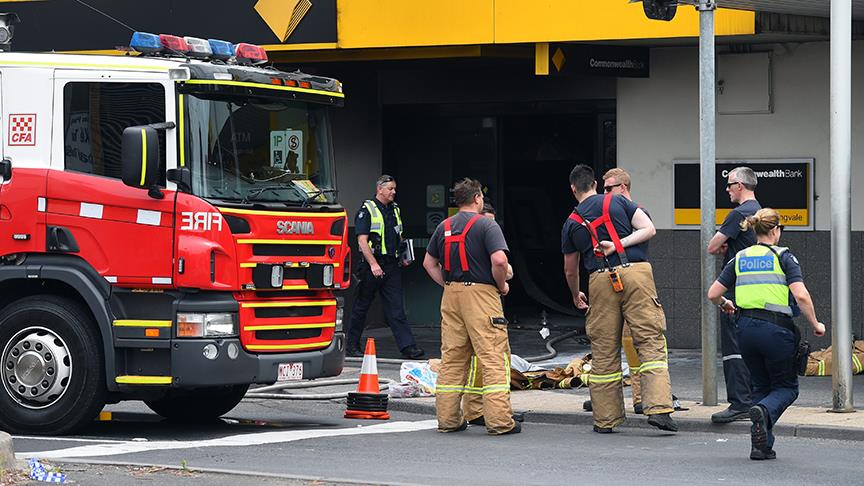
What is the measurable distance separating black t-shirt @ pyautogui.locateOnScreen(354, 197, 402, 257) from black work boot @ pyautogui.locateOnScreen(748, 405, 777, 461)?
715cm

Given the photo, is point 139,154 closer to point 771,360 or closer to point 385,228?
point 771,360

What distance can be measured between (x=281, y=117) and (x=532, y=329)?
26.5 ft

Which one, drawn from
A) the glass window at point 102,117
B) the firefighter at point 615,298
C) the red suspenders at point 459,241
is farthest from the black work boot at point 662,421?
the glass window at point 102,117

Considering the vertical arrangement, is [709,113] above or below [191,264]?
above

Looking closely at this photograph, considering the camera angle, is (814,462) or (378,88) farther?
(378,88)

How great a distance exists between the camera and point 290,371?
11.4 meters

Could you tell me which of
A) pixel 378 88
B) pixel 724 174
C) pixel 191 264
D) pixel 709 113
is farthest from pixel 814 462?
pixel 378 88

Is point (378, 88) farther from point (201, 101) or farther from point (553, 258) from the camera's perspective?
point (201, 101)

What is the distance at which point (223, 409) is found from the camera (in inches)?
497

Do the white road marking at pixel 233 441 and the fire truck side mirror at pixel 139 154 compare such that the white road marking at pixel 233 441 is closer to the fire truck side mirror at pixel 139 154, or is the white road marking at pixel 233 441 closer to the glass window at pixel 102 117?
the fire truck side mirror at pixel 139 154

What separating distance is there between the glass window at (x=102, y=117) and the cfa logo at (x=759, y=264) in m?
4.32

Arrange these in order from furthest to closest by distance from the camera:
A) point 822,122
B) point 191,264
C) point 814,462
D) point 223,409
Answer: point 822,122 → point 223,409 → point 191,264 → point 814,462

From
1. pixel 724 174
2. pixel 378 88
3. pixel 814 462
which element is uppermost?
pixel 378 88

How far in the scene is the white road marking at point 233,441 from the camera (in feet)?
33.0
